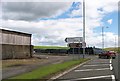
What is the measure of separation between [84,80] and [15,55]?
28.9 m

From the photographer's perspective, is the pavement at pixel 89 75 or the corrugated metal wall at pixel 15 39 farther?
the corrugated metal wall at pixel 15 39

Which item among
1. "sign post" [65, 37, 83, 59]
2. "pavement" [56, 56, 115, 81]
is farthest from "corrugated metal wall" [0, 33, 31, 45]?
"pavement" [56, 56, 115, 81]

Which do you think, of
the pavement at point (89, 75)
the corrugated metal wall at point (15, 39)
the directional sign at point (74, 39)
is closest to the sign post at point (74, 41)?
the directional sign at point (74, 39)

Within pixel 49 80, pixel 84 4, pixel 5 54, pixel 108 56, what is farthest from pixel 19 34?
pixel 49 80

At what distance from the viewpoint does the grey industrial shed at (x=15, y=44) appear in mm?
42112

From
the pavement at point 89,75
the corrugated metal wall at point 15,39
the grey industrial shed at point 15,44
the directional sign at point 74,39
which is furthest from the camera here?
the directional sign at point 74,39

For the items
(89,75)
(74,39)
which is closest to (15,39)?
(74,39)

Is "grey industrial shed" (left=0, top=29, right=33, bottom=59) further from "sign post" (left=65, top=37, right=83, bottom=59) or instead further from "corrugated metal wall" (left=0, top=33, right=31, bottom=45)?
"sign post" (left=65, top=37, right=83, bottom=59)

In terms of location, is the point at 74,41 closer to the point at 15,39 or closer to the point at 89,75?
the point at 15,39

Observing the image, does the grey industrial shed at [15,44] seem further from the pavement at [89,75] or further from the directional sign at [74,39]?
the pavement at [89,75]

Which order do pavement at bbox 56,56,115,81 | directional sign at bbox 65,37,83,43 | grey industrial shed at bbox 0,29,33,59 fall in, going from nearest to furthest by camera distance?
pavement at bbox 56,56,115,81 → grey industrial shed at bbox 0,29,33,59 → directional sign at bbox 65,37,83,43

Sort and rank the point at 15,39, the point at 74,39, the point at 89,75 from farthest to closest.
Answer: the point at 74,39
the point at 15,39
the point at 89,75

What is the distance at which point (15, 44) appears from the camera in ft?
150

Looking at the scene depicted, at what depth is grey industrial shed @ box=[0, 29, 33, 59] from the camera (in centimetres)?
4211
